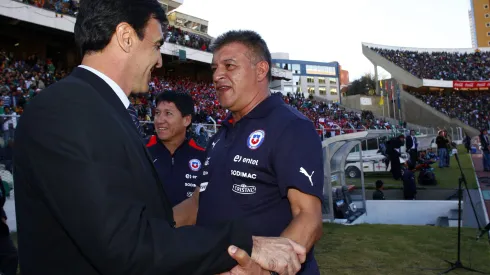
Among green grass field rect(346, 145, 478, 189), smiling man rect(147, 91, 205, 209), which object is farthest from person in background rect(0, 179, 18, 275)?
green grass field rect(346, 145, 478, 189)

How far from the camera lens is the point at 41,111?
1.26m

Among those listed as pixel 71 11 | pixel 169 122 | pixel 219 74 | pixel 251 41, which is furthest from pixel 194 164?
pixel 71 11

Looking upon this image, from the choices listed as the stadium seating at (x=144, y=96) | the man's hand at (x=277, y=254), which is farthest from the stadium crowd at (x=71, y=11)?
the man's hand at (x=277, y=254)

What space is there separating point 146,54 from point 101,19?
0.24m

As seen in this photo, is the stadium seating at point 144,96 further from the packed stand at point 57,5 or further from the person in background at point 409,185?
the person in background at point 409,185

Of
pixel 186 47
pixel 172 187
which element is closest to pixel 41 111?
pixel 172 187

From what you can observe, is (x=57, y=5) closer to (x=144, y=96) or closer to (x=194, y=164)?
(x=144, y=96)

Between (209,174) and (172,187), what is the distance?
1.91 m

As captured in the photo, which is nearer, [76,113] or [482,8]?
[76,113]

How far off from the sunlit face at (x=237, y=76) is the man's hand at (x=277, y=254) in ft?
3.95

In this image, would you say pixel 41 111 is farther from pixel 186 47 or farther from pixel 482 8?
pixel 482 8

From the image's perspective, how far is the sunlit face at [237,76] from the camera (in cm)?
263

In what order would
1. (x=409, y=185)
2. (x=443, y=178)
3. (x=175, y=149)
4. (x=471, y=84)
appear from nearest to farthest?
(x=175, y=149) < (x=409, y=185) < (x=443, y=178) < (x=471, y=84)

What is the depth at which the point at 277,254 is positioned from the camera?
61.7 inches
